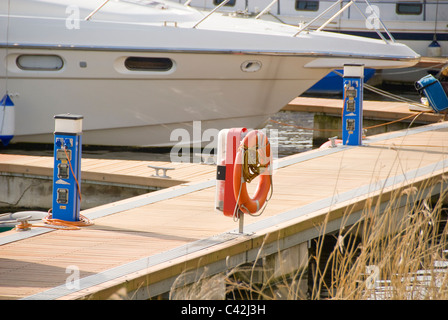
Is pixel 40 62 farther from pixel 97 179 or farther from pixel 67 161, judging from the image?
pixel 67 161

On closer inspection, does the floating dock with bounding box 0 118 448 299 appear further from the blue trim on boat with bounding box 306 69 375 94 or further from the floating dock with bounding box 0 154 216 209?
the blue trim on boat with bounding box 306 69 375 94

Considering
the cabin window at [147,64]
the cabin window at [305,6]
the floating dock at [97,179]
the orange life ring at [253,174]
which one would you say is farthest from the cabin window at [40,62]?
the cabin window at [305,6]

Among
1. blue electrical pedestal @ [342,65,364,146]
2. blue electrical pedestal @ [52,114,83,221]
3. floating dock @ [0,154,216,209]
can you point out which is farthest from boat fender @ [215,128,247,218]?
blue electrical pedestal @ [342,65,364,146]

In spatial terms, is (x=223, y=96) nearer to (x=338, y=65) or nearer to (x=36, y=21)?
(x=338, y=65)

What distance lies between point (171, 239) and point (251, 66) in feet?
16.5

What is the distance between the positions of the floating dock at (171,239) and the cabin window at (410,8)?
14925 mm

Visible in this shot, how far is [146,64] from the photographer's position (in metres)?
9.77

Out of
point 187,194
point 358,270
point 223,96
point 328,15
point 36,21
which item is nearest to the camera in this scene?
point 358,270

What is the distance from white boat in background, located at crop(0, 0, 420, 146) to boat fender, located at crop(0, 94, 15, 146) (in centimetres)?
21

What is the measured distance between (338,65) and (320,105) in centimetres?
348

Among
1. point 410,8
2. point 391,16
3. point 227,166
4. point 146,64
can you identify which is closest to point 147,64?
point 146,64

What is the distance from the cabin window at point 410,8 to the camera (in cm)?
2172
